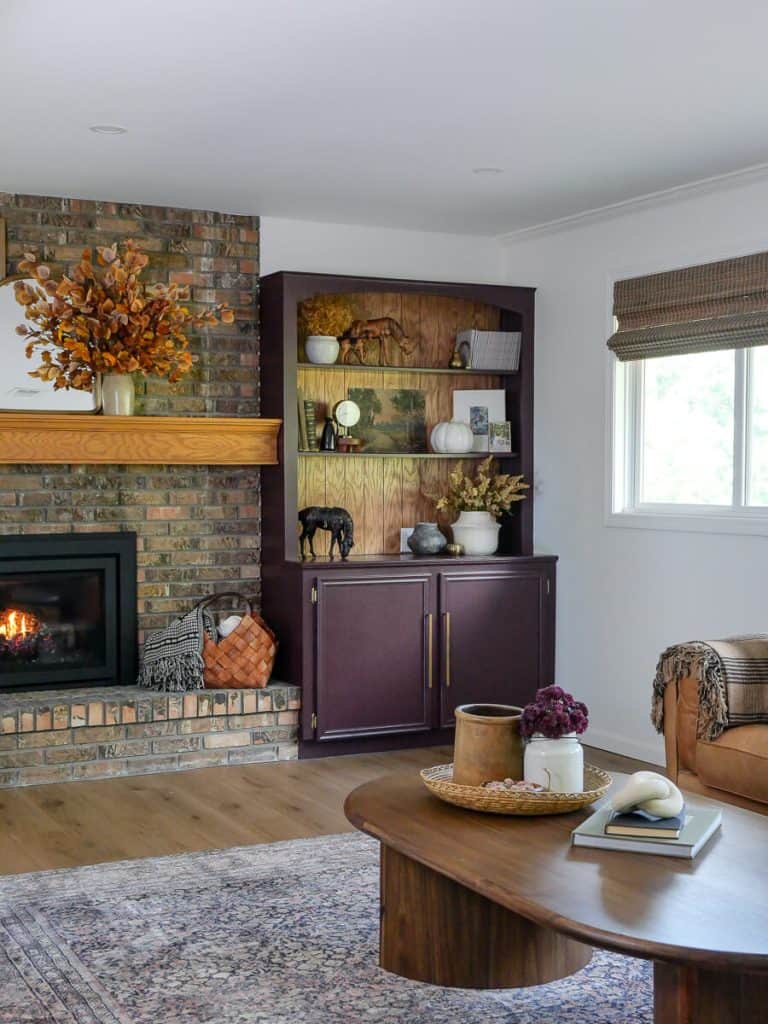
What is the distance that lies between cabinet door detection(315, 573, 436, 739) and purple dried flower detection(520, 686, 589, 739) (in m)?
2.59

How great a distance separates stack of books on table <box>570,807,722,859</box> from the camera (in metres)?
2.71

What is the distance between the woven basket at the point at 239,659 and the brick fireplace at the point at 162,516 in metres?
0.09

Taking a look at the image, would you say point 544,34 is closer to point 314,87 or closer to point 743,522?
point 314,87

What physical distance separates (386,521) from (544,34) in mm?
3151

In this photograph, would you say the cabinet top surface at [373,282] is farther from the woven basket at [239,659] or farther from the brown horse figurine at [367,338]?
the woven basket at [239,659]

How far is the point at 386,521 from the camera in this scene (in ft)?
20.5

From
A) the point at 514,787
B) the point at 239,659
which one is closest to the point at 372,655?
the point at 239,659

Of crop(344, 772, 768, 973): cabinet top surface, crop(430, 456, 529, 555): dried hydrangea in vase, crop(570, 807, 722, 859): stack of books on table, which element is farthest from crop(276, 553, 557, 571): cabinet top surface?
crop(570, 807, 722, 859): stack of books on table

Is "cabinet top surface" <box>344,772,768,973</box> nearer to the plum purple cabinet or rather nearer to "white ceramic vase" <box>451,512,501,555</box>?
the plum purple cabinet

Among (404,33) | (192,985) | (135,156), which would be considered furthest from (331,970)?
(135,156)

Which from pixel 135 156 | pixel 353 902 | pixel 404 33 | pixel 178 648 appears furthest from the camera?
pixel 178 648

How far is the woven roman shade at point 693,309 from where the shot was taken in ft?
16.2

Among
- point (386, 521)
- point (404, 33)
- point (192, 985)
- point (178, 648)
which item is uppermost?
point (404, 33)

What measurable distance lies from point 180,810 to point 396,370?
234cm
